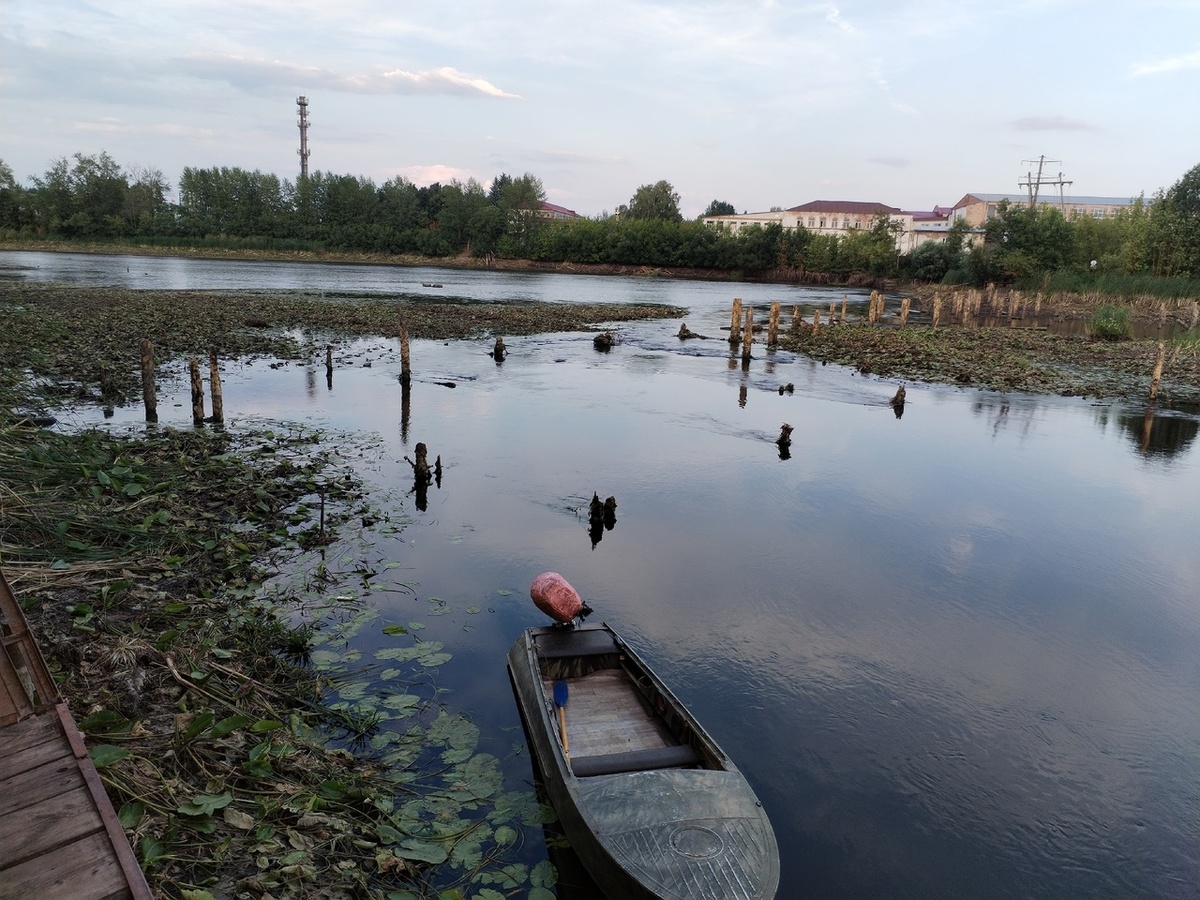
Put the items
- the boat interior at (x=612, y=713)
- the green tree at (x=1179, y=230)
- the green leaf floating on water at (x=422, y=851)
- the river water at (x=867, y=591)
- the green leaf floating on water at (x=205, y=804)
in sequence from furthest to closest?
the green tree at (x=1179, y=230)
the river water at (x=867, y=591)
the boat interior at (x=612, y=713)
the green leaf floating on water at (x=422, y=851)
the green leaf floating on water at (x=205, y=804)

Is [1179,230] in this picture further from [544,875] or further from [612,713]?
[544,875]

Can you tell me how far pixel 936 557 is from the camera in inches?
554

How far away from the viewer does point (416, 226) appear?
12462 cm

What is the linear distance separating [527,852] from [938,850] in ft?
13.3

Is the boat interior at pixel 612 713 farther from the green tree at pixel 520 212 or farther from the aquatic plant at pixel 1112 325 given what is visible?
the green tree at pixel 520 212

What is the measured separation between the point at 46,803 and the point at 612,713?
5.07 metres

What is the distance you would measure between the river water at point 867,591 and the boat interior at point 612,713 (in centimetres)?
77

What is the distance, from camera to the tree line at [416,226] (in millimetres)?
105688

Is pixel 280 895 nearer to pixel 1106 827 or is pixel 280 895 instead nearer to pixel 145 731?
pixel 145 731

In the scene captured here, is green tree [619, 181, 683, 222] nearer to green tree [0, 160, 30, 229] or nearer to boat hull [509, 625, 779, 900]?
green tree [0, 160, 30, 229]

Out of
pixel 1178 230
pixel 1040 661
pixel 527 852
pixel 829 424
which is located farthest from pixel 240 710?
pixel 1178 230

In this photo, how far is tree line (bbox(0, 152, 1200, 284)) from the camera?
10569 centimetres

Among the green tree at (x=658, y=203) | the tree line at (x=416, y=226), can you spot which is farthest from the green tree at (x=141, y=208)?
the green tree at (x=658, y=203)

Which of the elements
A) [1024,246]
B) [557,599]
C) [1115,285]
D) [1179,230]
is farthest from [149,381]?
[1024,246]
